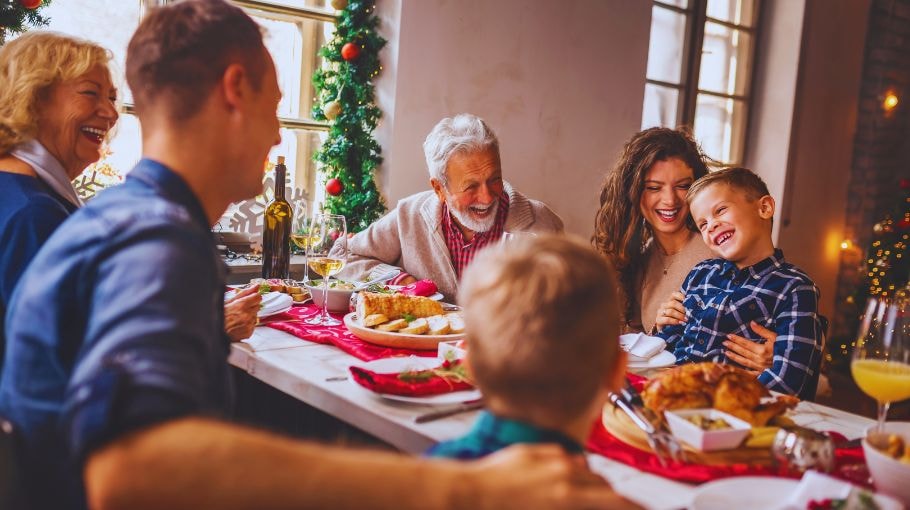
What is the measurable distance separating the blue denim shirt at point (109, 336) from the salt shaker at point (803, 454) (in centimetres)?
82

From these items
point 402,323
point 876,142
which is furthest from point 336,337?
point 876,142

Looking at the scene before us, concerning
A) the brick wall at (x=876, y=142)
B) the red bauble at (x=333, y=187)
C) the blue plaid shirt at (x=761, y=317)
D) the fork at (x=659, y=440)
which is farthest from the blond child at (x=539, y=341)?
the brick wall at (x=876, y=142)

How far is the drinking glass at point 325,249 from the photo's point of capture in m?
2.03

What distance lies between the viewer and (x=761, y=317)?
204 centimetres

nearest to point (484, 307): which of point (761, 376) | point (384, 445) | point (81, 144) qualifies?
point (384, 445)

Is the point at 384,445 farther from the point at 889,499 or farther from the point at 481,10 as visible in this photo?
the point at 481,10

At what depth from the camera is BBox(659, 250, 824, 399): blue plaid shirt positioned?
1831mm

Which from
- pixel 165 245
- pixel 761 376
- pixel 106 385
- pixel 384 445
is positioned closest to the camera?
pixel 106 385

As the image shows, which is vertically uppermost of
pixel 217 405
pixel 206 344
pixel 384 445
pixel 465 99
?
pixel 465 99

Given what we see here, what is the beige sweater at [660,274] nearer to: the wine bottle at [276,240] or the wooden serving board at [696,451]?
the wine bottle at [276,240]

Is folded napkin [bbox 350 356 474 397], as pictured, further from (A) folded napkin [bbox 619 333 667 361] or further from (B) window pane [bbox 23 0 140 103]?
(B) window pane [bbox 23 0 140 103]

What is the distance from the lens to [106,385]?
657 mm

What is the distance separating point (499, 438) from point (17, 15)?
234 cm

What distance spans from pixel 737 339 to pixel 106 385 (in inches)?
66.6
